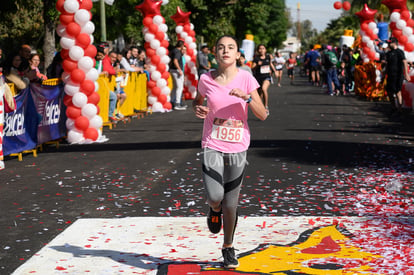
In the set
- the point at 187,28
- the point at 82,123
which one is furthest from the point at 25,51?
the point at 187,28

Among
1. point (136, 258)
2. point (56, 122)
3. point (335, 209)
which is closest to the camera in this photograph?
point (136, 258)

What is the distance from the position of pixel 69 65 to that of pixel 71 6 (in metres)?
1.23

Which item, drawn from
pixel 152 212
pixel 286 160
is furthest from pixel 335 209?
pixel 286 160

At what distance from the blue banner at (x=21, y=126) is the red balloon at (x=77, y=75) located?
1492 millimetres

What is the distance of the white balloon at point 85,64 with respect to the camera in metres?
13.2

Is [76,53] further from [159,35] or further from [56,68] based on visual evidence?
[159,35]

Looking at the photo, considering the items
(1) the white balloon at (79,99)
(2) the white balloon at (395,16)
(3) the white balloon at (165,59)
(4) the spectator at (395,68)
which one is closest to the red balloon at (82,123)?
(1) the white balloon at (79,99)

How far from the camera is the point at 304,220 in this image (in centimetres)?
648

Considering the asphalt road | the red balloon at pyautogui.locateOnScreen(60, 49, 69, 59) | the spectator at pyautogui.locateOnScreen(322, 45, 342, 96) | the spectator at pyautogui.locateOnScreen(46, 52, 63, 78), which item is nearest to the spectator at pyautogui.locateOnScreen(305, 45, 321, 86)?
the spectator at pyautogui.locateOnScreen(322, 45, 342, 96)

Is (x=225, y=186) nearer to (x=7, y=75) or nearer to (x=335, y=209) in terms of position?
(x=335, y=209)

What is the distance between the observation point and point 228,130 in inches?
191

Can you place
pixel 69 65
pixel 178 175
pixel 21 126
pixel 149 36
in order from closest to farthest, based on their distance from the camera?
A: pixel 178 175, pixel 21 126, pixel 69 65, pixel 149 36

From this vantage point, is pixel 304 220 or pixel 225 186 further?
pixel 304 220

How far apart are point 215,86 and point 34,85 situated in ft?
25.7
